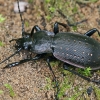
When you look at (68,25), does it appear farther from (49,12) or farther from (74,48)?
(74,48)

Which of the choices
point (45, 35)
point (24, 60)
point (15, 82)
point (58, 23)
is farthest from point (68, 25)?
point (15, 82)

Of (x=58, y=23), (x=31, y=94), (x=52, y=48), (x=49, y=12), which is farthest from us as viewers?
(x=49, y=12)

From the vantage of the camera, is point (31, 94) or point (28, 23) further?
point (28, 23)

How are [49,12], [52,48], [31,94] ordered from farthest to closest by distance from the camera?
[49,12], [52,48], [31,94]

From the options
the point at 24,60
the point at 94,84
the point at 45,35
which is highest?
the point at 45,35

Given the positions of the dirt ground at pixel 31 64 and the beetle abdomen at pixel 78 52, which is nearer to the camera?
the dirt ground at pixel 31 64

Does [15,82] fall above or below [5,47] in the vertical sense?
below
